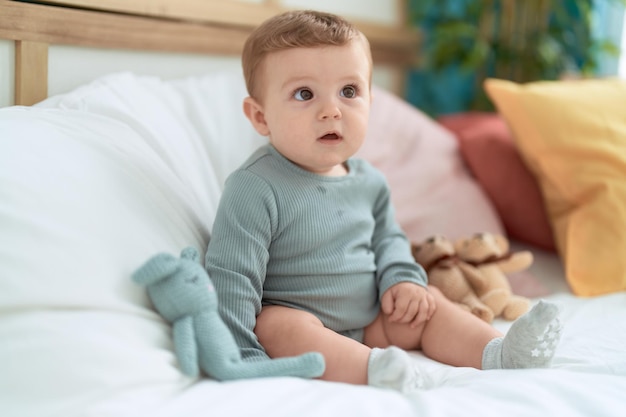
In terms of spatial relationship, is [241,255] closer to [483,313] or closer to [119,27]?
[483,313]

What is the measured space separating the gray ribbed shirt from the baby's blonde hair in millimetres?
160

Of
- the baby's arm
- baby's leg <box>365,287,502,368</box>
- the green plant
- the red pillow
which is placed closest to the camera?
the baby's arm

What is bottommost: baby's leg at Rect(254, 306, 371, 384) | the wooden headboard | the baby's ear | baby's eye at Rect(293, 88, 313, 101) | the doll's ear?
baby's leg at Rect(254, 306, 371, 384)

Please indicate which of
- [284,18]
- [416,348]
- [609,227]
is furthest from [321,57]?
[609,227]

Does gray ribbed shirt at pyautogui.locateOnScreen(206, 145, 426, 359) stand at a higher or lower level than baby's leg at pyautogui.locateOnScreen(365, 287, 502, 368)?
higher

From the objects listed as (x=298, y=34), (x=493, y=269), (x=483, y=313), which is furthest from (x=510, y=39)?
(x=298, y=34)

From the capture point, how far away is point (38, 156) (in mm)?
961

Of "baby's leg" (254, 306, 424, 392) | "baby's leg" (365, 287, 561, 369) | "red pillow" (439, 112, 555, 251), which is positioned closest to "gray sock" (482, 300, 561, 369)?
"baby's leg" (365, 287, 561, 369)

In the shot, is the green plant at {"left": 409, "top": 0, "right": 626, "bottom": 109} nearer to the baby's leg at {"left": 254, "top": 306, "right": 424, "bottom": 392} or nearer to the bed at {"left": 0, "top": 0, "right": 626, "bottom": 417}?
the bed at {"left": 0, "top": 0, "right": 626, "bottom": 417}

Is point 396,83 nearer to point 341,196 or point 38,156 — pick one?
point 341,196

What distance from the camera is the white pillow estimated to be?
797 mm

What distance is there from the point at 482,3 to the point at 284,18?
1470 mm

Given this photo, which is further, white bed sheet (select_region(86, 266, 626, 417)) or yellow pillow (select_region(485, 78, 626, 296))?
yellow pillow (select_region(485, 78, 626, 296))

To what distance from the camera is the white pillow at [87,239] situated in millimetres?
797
